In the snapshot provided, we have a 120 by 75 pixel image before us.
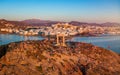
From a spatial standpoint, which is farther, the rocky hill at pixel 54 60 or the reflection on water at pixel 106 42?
the reflection on water at pixel 106 42

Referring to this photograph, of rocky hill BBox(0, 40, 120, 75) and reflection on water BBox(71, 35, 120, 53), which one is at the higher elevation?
rocky hill BBox(0, 40, 120, 75)

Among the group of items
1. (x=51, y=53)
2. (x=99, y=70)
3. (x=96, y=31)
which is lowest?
(x=96, y=31)

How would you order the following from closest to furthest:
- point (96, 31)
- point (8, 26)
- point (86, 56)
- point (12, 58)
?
point (12, 58), point (86, 56), point (96, 31), point (8, 26)

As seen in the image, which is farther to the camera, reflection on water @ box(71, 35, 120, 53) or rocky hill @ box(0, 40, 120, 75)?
reflection on water @ box(71, 35, 120, 53)

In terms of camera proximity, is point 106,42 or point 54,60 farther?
point 106,42

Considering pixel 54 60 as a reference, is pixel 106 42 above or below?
below

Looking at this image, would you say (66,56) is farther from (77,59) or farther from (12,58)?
(12,58)

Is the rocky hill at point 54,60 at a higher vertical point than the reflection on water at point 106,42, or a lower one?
higher

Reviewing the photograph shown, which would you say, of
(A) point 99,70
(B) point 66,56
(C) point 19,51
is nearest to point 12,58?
(C) point 19,51
